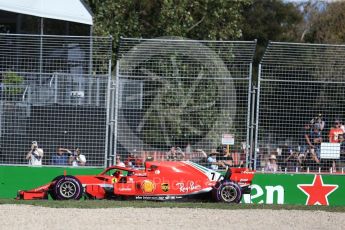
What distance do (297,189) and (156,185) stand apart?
3037mm

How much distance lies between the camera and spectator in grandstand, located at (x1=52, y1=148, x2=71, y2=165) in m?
14.9

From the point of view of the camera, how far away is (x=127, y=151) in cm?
1503

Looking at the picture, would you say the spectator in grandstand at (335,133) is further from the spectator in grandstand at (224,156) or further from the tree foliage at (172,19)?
the tree foliage at (172,19)

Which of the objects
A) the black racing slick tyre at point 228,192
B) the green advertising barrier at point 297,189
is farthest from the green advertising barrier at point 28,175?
the green advertising barrier at point 297,189

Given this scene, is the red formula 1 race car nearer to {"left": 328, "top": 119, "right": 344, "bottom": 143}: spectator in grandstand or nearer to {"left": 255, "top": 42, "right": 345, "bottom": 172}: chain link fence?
{"left": 255, "top": 42, "right": 345, "bottom": 172}: chain link fence

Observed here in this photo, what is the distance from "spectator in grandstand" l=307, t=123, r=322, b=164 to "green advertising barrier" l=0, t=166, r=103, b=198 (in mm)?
4175

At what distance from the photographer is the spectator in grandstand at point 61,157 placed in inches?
586

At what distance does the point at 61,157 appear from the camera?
14930mm

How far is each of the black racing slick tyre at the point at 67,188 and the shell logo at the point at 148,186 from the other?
3.74 ft

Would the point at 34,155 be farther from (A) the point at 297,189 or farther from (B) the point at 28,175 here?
(A) the point at 297,189

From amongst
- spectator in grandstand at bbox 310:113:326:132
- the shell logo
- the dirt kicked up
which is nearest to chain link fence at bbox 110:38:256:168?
the shell logo

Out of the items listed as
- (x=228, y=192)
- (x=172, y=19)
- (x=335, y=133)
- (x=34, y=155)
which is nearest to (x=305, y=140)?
(x=335, y=133)

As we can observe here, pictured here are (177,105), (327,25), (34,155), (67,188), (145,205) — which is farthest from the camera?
(327,25)

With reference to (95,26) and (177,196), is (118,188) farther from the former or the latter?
(95,26)
